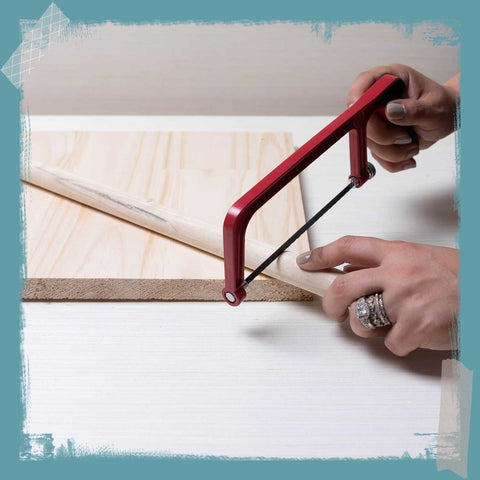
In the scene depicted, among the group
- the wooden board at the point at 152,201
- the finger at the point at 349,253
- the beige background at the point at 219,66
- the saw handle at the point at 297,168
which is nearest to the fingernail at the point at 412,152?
the saw handle at the point at 297,168

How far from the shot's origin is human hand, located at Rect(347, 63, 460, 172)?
1030 mm

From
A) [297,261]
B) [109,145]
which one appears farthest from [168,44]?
[297,261]

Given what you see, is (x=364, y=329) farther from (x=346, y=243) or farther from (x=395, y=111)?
(x=395, y=111)

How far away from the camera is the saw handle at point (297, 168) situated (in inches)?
30.6

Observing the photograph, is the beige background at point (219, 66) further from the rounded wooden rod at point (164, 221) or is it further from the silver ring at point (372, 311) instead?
the silver ring at point (372, 311)

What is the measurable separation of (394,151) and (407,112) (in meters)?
0.13

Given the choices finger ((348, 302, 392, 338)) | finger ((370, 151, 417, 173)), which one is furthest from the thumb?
finger ((348, 302, 392, 338))

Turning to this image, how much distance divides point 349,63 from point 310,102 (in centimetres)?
15

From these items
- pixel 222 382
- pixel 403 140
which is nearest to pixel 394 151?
pixel 403 140

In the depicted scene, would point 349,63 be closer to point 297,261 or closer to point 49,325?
point 297,261

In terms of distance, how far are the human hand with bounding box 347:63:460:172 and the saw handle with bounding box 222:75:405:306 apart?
0.10 ft

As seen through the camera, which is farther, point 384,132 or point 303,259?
point 384,132

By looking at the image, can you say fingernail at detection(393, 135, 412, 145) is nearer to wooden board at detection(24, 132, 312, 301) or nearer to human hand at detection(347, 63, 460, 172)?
human hand at detection(347, 63, 460, 172)

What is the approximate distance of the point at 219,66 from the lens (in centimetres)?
170
